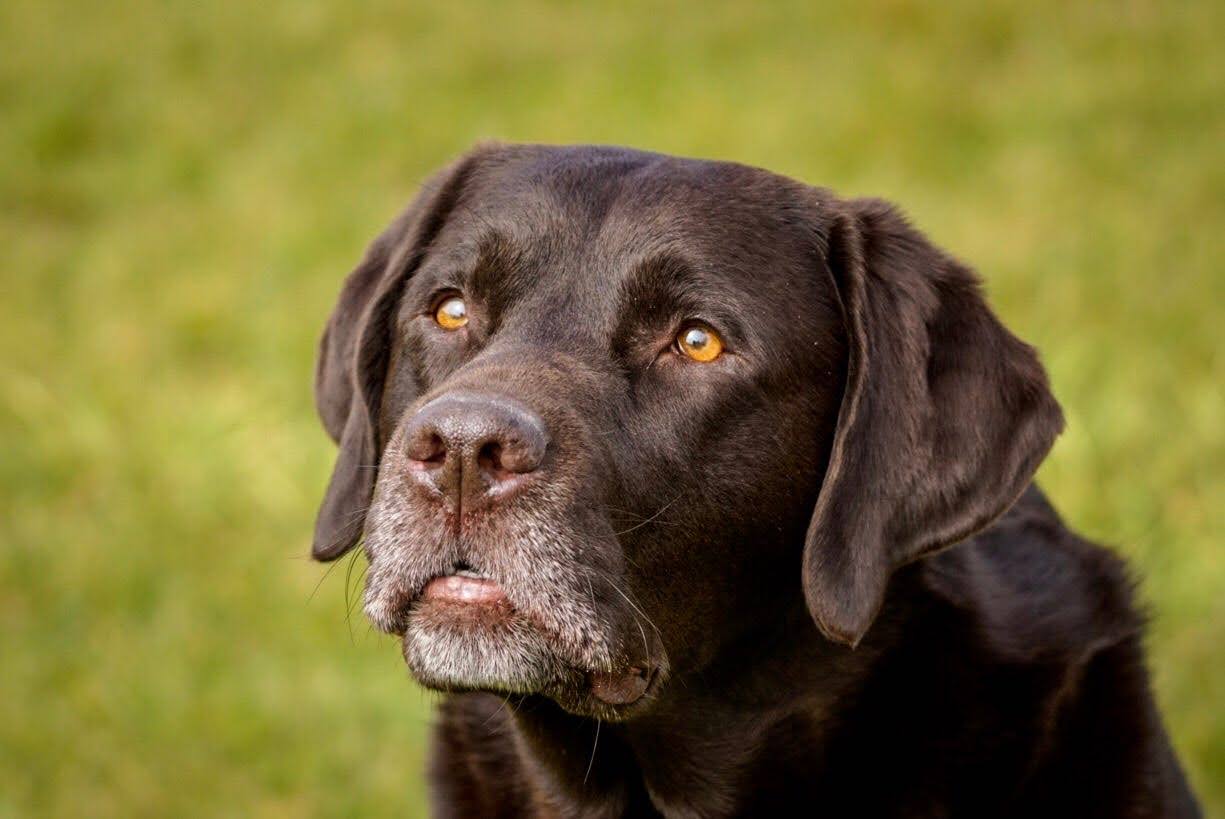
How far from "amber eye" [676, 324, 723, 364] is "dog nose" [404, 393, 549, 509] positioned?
0.49 meters

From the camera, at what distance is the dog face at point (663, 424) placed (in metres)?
3.24

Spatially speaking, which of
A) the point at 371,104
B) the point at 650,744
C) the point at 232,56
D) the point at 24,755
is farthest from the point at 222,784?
the point at 232,56

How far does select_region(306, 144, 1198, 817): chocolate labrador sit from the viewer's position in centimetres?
329

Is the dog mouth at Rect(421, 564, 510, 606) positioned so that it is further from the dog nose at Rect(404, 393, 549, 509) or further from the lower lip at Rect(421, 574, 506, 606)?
the dog nose at Rect(404, 393, 549, 509)

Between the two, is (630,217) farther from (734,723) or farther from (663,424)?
(734,723)

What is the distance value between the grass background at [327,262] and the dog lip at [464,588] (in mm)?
2356

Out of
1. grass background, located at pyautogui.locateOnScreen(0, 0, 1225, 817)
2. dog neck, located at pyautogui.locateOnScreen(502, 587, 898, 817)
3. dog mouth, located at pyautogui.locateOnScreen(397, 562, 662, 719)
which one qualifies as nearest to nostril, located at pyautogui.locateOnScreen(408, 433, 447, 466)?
dog mouth, located at pyautogui.locateOnScreen(397, 562, 662, 719)

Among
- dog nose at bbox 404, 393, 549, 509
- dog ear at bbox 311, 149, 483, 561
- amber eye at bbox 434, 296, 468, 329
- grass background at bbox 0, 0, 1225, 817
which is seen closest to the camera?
dog nose at bbox 404, 393, 549, 509

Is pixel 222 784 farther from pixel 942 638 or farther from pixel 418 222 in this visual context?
pixel 942 638

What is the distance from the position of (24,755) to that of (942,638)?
3.19 m

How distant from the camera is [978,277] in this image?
3.82 meters

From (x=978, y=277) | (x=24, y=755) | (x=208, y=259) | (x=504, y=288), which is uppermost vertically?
(x=978, y=277)

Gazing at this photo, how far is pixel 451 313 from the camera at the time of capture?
3803mm

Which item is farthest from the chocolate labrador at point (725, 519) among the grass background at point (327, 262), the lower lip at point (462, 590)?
the grass background at point (327, 262)
